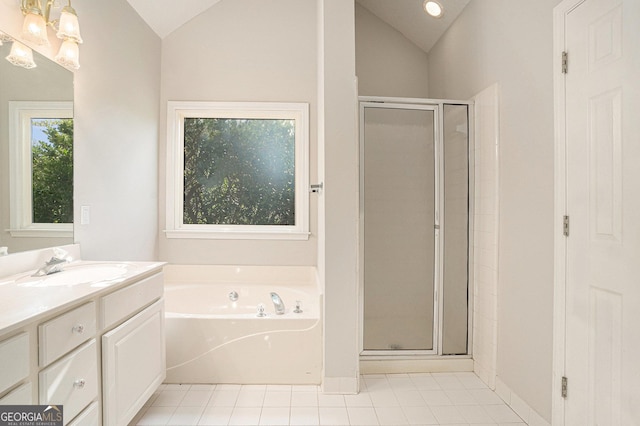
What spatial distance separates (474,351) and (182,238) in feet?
8.31

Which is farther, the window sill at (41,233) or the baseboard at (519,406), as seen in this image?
the baseboard at (519,406)

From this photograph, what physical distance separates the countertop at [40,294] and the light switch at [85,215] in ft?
1.18

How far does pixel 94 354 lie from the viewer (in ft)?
4.47

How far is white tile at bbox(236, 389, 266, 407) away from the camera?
78.9 inches

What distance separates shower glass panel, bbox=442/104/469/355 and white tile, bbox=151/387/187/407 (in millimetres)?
1784

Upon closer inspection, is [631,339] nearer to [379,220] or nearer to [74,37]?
[379,220]

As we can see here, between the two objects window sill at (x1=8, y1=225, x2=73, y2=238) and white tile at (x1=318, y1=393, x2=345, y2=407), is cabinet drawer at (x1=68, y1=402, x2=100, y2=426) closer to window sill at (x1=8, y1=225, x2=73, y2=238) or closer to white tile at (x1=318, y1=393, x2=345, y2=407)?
window sill at (x1=8, y1=225, x2=73, y2=238)

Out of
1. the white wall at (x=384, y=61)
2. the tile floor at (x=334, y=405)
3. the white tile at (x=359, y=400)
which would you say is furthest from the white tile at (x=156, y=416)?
the white wall at (x=384, y=61)

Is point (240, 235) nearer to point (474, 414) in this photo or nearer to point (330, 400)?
point (330, 400)

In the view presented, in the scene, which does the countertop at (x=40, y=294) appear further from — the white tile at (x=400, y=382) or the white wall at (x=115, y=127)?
the white tile at (x=400, y=382)

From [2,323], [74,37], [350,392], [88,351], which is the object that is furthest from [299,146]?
[2,323]

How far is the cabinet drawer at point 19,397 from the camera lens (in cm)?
97

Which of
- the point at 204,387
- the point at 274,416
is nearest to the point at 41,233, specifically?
the point at 204,387

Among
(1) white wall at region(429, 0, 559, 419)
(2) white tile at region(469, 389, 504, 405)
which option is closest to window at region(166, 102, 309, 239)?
(1) white wall at region(429, 0, 559, 419)
